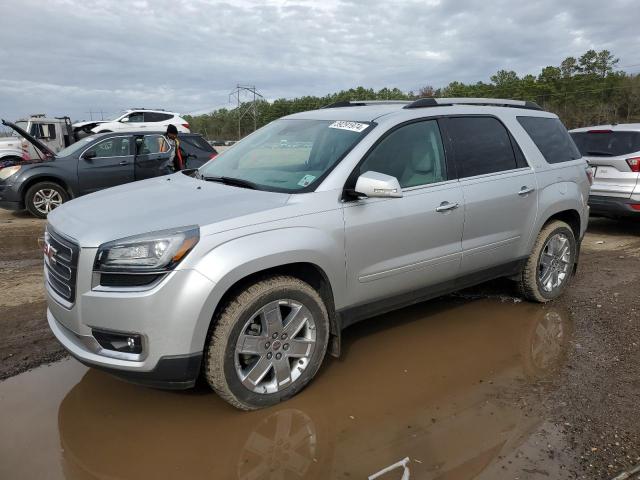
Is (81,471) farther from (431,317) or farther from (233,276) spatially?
(431,317)

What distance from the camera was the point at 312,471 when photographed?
2.57 meters

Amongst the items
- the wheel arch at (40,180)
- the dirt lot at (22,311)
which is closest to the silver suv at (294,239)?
the dirt lot at (22,311)

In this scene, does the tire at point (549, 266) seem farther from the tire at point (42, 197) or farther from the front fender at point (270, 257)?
the tire at point (42, 197)

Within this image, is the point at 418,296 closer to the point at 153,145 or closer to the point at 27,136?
the point at 153,145

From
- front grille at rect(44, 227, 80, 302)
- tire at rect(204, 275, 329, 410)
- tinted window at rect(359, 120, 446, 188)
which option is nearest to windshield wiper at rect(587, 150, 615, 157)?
tinted window at rect(359, 120, 446, 188)

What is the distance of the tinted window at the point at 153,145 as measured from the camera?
1045 centimetres

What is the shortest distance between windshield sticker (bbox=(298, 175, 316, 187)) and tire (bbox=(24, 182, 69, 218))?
25.2 feet

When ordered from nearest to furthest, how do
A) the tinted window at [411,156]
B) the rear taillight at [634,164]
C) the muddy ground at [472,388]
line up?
the muddy ground at [472,388] < the tinted window at [411,156] < the rear taillight at [634,164]

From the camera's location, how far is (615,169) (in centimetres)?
753

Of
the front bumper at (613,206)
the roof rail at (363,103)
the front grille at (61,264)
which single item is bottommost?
the front bumper at (613,206)

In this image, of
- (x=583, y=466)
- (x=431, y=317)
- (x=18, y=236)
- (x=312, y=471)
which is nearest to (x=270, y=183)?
(x=312, y=471)

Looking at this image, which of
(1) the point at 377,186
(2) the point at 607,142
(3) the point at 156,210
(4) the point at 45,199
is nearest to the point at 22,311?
(3) the point at 156,210

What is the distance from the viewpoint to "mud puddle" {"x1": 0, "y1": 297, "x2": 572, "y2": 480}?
2.60 meters

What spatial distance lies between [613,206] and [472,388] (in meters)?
5.46
